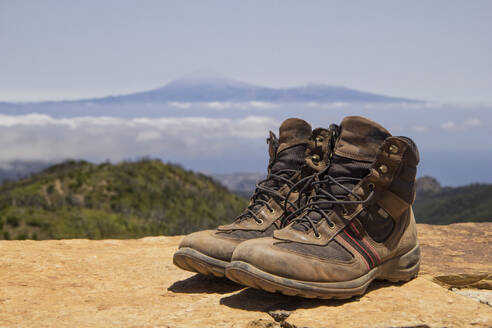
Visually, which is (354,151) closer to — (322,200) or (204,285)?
(322,200)

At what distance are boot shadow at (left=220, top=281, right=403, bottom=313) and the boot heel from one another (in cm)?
18

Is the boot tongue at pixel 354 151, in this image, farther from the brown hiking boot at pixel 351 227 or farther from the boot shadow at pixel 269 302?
the boot shadow at pixel 269 302

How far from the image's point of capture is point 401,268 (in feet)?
9.49

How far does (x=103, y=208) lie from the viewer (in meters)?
21.5

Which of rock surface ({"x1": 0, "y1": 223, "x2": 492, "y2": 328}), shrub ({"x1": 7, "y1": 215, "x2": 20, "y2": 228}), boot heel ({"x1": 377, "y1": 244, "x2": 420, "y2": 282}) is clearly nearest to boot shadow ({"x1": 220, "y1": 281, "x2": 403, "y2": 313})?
rock surface ({"x1": 0, "y1": 223, "x2": 492, "y2": 328})

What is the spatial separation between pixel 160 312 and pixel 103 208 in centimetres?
1994

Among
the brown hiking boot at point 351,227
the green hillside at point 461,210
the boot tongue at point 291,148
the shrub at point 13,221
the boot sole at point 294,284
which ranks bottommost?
the green hillside at point 461,210

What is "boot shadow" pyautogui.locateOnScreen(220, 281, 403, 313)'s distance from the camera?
2.48 meters

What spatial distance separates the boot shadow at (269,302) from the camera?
2.48m

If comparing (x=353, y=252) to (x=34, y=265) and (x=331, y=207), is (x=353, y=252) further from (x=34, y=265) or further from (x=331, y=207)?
(x=34, y=265)

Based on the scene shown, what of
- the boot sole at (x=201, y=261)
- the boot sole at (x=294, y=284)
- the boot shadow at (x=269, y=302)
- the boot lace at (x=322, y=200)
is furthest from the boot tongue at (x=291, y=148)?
the boot sole at (x=294, y=284)

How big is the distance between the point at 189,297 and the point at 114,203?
20634mm

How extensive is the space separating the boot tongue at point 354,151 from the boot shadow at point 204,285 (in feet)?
2.01

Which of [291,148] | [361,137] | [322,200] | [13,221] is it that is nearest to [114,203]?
[13,221]
